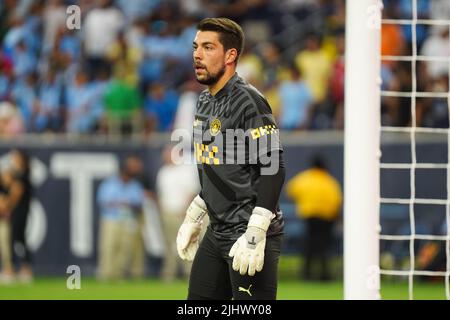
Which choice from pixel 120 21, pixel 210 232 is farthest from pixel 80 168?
pixel 210 232

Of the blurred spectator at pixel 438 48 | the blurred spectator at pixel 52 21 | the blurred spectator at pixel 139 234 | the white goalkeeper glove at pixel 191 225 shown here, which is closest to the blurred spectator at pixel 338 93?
the blurred spectator at pixel 438 48

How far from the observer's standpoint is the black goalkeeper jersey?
6113 mm

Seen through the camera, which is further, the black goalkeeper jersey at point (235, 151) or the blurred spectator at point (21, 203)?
the blurred spectator at point (21, 203)

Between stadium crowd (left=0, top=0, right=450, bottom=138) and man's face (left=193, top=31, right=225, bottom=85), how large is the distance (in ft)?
30.0

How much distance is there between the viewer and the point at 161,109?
16.9 meters

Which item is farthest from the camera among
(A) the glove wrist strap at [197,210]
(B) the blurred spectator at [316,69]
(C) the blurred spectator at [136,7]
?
(C) the blurred spectator at [136,7]

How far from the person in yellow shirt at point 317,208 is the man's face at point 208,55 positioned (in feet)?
30.5

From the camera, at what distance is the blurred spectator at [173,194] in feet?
51.7

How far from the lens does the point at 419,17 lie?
55.9 ft

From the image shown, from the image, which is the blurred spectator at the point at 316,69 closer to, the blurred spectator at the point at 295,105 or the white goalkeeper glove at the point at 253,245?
the blurred spectator at the point at 295,105

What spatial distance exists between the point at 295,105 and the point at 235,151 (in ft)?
33.1

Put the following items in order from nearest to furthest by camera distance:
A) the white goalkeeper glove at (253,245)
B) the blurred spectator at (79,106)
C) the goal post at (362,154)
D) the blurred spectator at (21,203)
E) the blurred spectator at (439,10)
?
the white goalkeeper glove at (253,245) < the goal post at (362,154) < the blurred spectator at (21,203) < the blurred spectator at (79,106) < the blurred spectator at (439,10)

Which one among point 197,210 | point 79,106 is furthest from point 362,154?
point 79,106
